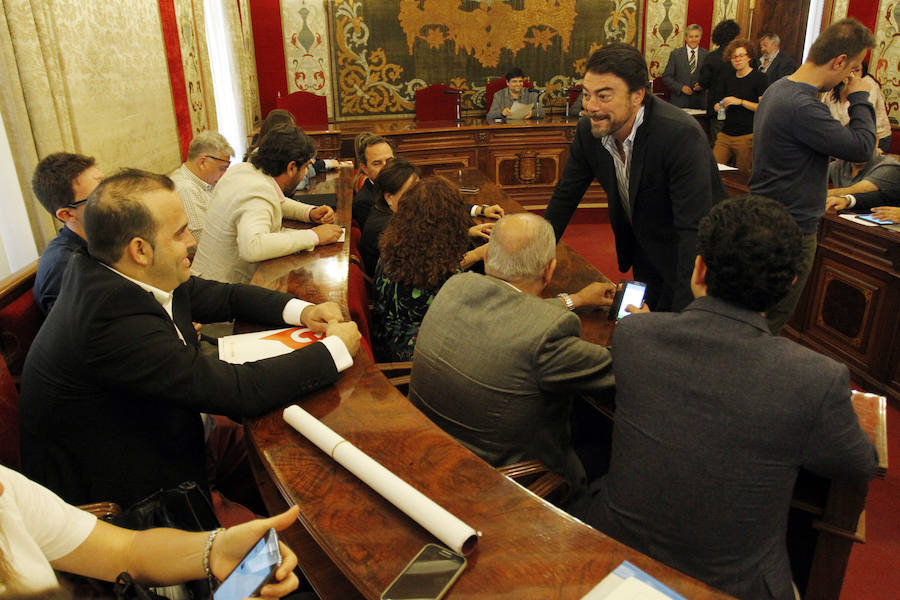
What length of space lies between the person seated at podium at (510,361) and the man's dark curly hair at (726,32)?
6.66 metres

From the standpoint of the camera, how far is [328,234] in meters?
2.66

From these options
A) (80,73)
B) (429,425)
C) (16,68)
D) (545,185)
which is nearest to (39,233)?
(16,68)

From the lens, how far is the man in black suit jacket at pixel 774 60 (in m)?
6.47

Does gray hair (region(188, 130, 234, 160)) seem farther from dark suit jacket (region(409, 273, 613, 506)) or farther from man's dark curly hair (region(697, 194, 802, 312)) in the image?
man's dark curly hair (region(697, 194, 802, 312))

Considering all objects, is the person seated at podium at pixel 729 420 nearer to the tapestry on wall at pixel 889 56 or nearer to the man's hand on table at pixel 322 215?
the man's hand on table at pixel 322 215

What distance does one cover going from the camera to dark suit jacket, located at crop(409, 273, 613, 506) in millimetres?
1479

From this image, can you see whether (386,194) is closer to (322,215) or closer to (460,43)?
(322,215)

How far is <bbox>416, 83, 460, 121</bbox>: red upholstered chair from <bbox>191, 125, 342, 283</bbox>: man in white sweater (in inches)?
193

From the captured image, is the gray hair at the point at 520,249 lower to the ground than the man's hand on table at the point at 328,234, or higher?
higher

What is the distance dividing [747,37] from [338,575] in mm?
8844

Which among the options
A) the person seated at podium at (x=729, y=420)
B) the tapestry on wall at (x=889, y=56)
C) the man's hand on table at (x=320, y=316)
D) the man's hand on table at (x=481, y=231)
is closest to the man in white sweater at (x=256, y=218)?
the man's hand on table at (x=481, y=231)

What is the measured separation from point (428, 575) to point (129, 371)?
83 centimetres

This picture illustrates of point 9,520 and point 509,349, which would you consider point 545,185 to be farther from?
point 9,520

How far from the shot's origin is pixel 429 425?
4.28 feet
